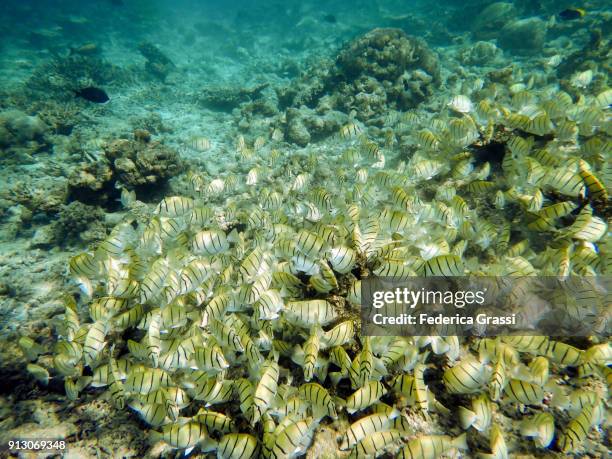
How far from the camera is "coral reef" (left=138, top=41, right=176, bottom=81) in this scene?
1900cm

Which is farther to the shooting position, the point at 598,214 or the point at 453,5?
the point at 453,5

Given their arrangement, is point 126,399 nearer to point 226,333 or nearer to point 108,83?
point 226,333

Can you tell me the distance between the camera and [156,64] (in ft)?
63.5

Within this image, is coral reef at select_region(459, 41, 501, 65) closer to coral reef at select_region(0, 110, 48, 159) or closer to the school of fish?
the school of fish

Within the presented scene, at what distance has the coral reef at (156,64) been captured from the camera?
1900cm

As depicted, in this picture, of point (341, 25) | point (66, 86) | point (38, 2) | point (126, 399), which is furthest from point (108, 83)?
point (38, 2)

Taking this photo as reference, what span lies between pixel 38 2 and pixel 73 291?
5439 centimetres

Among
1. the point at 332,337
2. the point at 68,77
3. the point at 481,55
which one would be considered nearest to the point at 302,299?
the point at 332,337

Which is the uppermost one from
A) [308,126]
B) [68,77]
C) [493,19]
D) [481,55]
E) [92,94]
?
[493,19]

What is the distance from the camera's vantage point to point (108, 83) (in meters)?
17.0

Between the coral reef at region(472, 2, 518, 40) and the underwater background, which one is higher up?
the coral reef at region(472, 2, 518, 40)

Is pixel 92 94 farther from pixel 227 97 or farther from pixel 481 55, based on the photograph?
pixel 481 55

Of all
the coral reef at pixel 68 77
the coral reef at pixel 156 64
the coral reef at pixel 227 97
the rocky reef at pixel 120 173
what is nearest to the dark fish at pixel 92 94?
the rocky reef at pixel 120 173

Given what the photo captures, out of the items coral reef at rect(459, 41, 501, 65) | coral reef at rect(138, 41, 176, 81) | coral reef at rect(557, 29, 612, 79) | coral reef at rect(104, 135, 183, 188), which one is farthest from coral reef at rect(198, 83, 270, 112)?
coral reef at rect(557, 29, 612, 79)
